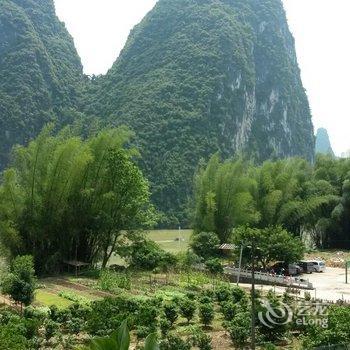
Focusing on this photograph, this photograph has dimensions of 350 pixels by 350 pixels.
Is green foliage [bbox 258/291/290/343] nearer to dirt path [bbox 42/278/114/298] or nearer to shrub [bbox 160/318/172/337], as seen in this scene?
shrub [bbox 160/318/172/337]

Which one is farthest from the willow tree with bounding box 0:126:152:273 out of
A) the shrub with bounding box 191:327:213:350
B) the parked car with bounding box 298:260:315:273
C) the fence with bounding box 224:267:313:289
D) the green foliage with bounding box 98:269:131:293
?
the shrub with bounding box 191:327:213:350

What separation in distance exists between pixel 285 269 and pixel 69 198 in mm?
11083

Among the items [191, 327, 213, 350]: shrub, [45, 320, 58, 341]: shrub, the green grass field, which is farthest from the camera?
the green grass field

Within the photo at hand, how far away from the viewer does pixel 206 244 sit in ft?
93.9

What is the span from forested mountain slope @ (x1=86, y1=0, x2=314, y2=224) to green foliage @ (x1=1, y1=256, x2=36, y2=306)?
4831 cm

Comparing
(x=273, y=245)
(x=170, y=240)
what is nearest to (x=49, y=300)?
(x=273, y=245)

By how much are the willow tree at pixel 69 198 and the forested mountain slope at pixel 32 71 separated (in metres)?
54.0

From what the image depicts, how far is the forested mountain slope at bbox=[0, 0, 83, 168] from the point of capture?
259 feet

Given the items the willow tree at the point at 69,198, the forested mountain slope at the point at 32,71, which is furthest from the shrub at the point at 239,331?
the forested mountain slope at the point at 32,71

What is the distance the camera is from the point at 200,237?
2870 cm

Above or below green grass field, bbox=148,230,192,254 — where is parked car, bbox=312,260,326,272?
below

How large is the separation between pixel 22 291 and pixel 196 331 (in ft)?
19.6

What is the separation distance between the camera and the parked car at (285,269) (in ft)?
85.1

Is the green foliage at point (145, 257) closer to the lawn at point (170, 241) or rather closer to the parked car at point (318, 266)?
the lawn at point (170, 241)
